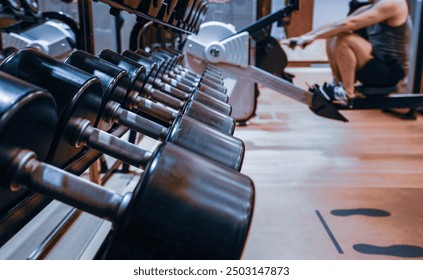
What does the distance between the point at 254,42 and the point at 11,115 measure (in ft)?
9.83

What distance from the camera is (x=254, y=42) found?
3195 millimetres

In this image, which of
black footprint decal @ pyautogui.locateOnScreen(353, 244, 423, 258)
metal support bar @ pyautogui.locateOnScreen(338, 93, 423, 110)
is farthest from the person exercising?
black footprint decal @ pyautogui.locateOnScreen(353, 244, 423, 258)

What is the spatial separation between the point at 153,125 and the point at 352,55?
242 cm

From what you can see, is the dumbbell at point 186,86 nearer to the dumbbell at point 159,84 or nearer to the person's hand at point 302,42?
the dumbbell at point 159,84

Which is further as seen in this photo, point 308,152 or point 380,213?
point 308,152

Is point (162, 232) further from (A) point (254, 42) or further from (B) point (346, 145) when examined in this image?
(A) point (254, 42)

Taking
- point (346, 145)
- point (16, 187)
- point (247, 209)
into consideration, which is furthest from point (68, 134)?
point (346, 145)

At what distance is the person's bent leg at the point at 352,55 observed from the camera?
275 cm

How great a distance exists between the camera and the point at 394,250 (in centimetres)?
137

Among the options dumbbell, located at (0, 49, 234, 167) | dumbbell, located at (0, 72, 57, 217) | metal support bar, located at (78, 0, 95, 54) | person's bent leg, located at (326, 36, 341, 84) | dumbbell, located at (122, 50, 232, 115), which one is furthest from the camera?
person's bent leg, located at (326, 36, 341, 84)

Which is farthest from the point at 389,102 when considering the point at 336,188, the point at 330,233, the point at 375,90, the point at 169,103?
the point at 169,103

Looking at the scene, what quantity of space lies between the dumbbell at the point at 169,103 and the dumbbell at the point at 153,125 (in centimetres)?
5

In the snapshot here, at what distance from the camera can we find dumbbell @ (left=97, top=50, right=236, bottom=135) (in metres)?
0.63

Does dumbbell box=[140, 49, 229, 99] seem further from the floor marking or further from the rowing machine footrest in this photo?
the rowing machine footrest
